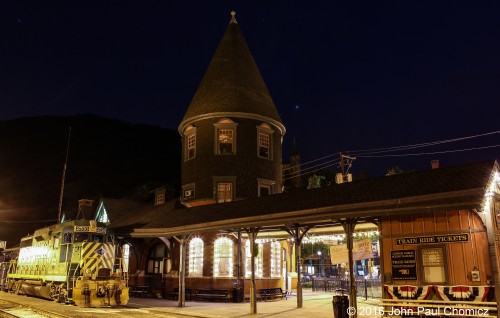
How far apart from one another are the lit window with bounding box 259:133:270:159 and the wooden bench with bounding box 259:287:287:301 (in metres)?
8.89

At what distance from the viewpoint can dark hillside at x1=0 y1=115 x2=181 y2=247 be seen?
89.1 meters

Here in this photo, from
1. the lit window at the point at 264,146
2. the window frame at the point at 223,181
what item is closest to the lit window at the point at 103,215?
the window frame at the point at 223,181

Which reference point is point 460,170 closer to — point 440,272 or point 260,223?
point 440,272

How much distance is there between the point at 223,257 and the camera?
23.6 metres

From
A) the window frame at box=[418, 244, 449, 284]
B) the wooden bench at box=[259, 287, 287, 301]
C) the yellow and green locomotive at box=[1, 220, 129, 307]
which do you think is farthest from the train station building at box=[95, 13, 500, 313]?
the yellow and green locomotive at box=[1, 220, 129, 307]

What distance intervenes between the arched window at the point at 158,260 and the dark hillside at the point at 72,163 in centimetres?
4165

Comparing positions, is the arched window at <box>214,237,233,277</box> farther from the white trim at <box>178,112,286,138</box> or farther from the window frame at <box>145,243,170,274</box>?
the white trim at <box>178,112,286,138</box>

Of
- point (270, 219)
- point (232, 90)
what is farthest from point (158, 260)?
point (270, 219)

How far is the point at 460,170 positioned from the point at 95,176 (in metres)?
108

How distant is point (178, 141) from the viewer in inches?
6191

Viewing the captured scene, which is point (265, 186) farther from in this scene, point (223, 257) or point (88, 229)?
point (88, 229)

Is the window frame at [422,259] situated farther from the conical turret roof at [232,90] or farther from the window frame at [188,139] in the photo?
the window frame at [188,139]

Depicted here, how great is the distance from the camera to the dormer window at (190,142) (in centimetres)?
2867

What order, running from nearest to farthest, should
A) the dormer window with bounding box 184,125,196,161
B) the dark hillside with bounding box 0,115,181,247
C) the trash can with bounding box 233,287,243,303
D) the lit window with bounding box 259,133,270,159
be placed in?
1. the trash can with bounding box 233,287,243,303
2. the lit window with bounding box 259,133,270,159
3. the dormer window with bounding box 184,125,196,161
4. the dark hillside with bounding box 0,115,181,247
